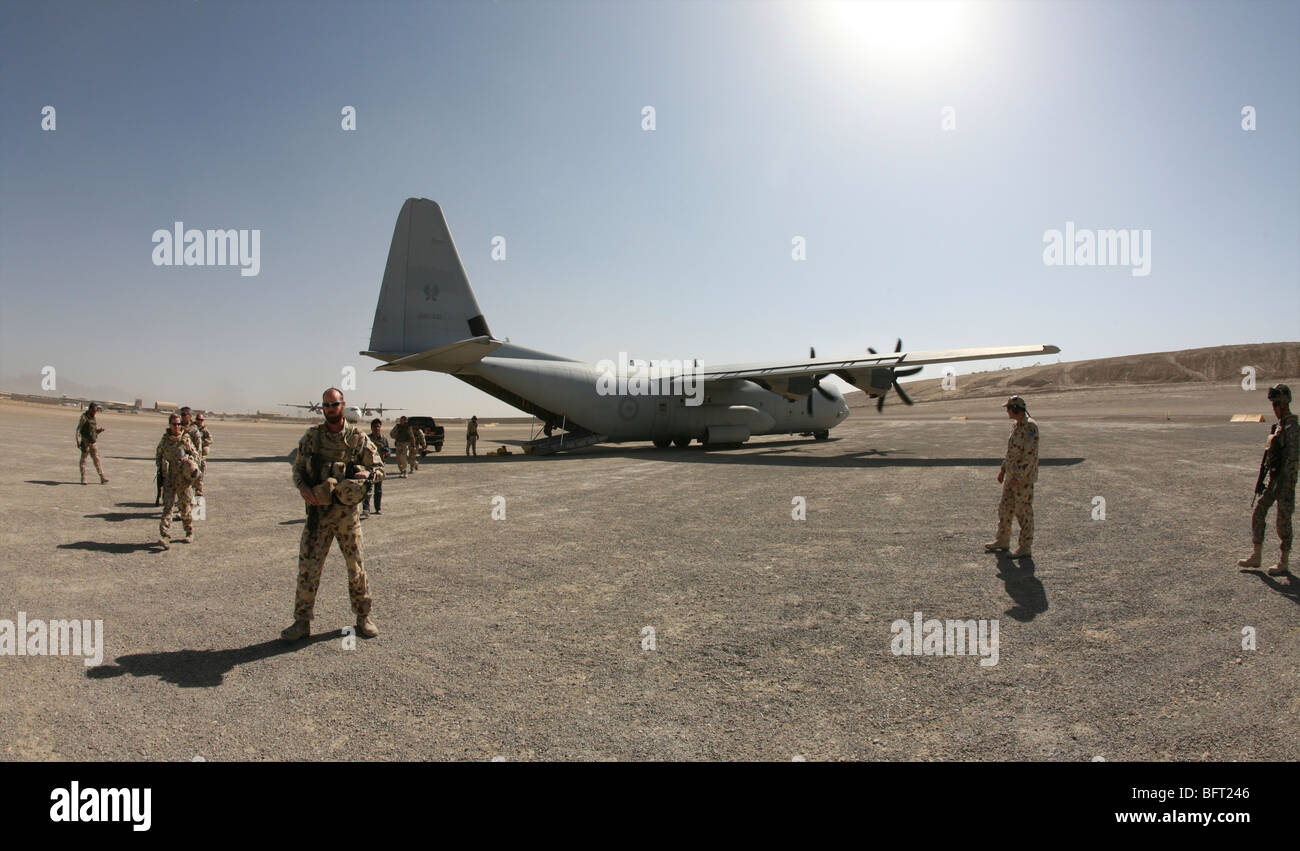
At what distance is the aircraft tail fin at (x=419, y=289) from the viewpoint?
76.1 ft

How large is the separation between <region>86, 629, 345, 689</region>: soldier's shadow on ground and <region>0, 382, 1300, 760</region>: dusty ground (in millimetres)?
36

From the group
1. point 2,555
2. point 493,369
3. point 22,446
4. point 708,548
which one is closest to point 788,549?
point 708,548

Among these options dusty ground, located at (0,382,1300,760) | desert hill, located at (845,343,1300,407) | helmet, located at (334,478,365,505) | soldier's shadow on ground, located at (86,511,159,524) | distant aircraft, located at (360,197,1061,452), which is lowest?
dusty ground, located at (0,382,1300,760)

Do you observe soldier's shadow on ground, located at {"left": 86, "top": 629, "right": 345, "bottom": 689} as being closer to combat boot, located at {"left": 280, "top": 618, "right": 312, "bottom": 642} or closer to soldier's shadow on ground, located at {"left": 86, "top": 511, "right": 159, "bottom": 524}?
combat boot, located at {"left": 280, "top": 618, "right": 312, "bottom": 642}

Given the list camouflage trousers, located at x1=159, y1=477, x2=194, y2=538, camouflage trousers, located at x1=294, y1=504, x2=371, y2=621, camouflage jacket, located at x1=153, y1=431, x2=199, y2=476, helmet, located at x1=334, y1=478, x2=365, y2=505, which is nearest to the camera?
helmet, located at x1=334, y1=478, x2=365, y2=505

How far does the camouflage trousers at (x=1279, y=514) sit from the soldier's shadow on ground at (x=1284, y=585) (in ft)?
1.10

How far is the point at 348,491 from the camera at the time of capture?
582cm

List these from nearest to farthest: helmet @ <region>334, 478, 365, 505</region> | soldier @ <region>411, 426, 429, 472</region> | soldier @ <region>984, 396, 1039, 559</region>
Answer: helmet @ <region>334, 478, 365, 505</region>, soldier @ <region>984, 396, 1039, 559</region>, soldier @ <region>411, 426, 429, 472</region>

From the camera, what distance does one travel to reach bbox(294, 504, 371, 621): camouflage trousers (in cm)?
593

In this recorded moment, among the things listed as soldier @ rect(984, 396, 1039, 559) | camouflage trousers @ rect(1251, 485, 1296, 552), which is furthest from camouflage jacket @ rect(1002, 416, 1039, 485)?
camouflage trousers @ rect(1251, 485, 1296, 552)

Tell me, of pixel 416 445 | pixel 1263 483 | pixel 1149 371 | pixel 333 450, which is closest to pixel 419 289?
pixel 416 445

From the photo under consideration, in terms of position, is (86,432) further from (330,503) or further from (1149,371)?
(1149,371)

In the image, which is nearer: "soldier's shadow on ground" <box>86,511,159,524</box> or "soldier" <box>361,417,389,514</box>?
"soldier" <box>361,417,389,514</box>
